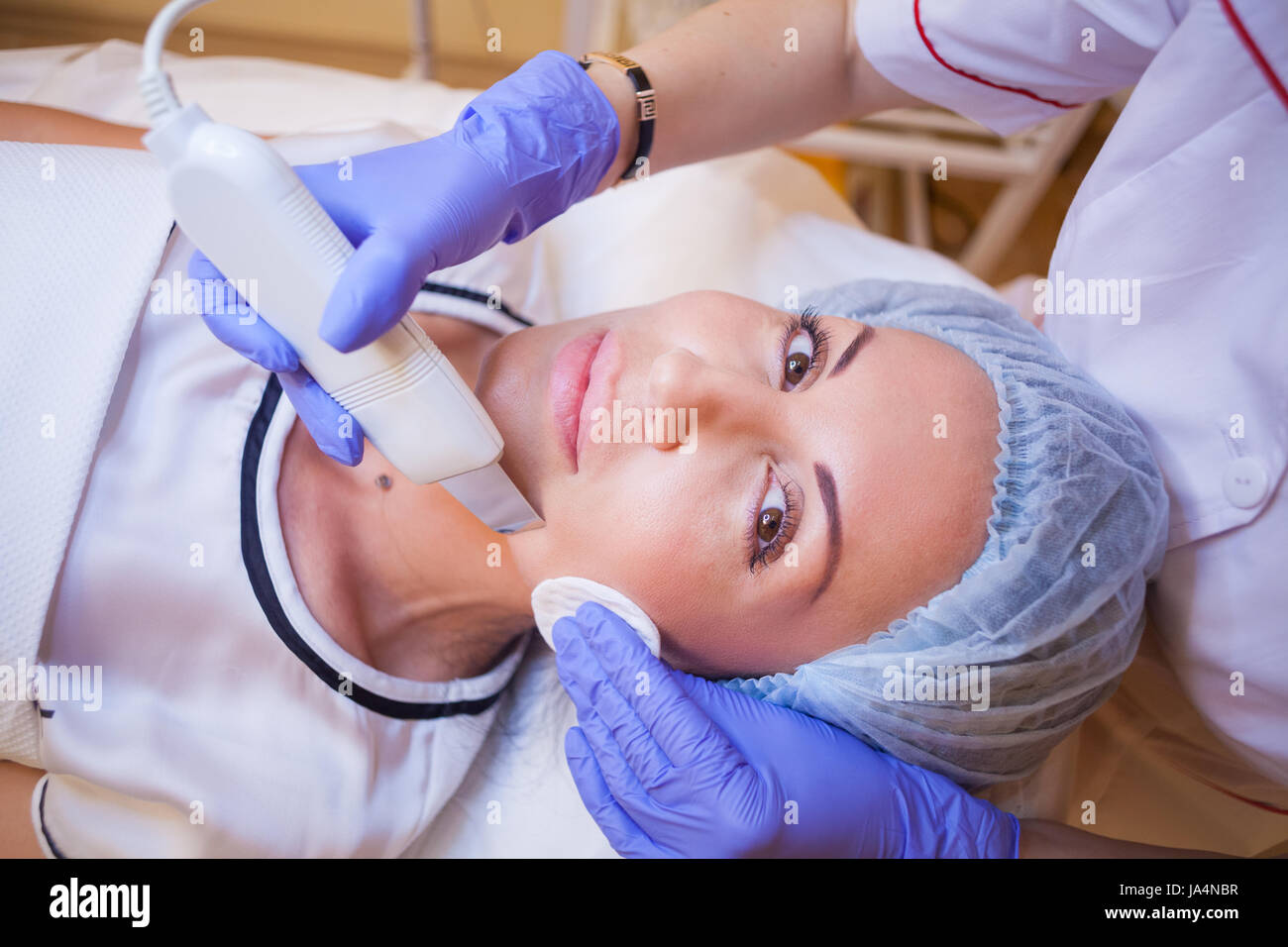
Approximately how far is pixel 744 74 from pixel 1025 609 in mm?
755

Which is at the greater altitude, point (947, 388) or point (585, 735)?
point (947, 388)

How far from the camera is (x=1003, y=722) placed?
871 mm

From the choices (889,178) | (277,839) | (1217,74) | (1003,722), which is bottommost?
(277,839)

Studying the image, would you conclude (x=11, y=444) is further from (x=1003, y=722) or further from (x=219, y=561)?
(x=1003, y=722)

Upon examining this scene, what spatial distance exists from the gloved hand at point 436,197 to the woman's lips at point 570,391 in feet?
0.47

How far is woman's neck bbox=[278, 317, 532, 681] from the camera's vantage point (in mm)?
932

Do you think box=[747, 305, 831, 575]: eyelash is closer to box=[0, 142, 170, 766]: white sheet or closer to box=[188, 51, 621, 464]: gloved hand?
box=[188, 51, 621, 464]: gloved hand

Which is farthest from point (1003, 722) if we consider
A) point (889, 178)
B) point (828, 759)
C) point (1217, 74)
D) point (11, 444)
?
point (889, 178)

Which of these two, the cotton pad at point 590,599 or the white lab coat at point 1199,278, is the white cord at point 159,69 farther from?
the white lab coat at point 1199,278

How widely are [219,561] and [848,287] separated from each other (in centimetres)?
83

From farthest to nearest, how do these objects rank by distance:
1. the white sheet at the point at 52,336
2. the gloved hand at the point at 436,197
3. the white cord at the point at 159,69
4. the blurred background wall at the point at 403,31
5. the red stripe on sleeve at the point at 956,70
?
1. the blurred background wall at the point at 403,31
2. the red stripe on sleeve at the point at 956,70
3. the white sheet at the point at 52,336
4. the gloved hand at the point at 436,197
5. the white cord at the point at 159,69

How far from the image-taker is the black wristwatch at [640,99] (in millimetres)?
1004

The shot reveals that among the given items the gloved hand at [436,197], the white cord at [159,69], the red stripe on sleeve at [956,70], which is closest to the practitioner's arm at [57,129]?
the gloved hand at [436,197]

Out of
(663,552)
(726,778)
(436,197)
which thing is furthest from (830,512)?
(436,197)
